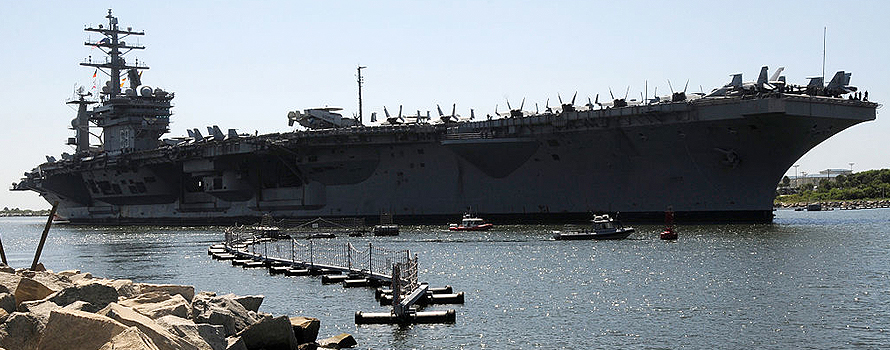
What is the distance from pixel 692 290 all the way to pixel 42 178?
197 feet

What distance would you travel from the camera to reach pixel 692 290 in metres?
20.8

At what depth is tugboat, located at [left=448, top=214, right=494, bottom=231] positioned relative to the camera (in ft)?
140

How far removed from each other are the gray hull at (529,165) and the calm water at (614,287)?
9.28 ft

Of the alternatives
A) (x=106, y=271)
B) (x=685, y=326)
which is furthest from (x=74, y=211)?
(x=685, y=326)

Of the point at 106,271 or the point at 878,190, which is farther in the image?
the point at 878,190

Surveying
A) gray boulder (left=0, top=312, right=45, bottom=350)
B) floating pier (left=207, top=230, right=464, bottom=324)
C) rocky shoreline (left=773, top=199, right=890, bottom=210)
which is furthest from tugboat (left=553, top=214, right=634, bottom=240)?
rocky shoreline (left=773, top=199, right=890, bottom=210)

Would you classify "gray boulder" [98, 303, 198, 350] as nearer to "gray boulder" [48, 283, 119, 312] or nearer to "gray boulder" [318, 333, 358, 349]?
"gray boulder" [48, 283, 119, 312]

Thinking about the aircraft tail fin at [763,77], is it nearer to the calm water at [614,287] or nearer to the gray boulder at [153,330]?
the calm water at [614,287]

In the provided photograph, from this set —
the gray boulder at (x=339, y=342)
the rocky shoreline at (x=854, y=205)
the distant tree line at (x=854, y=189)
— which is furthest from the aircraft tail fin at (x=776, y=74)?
the distant tree line at (x=854, y=189)

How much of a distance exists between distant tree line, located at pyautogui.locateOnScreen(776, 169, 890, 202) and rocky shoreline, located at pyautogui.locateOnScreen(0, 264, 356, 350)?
114 m

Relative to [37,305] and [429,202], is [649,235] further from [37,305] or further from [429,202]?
[37,305]

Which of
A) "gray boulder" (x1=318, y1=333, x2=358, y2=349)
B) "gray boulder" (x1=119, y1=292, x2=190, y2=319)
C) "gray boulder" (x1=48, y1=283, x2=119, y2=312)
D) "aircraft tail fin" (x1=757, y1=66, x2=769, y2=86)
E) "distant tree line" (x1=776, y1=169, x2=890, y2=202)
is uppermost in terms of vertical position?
"aircraft tail fin" (x1=757, y1=66, x2=769, y2=86)

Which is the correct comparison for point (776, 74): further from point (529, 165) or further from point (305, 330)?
point (305, 330)

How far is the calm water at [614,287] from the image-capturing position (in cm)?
1541
